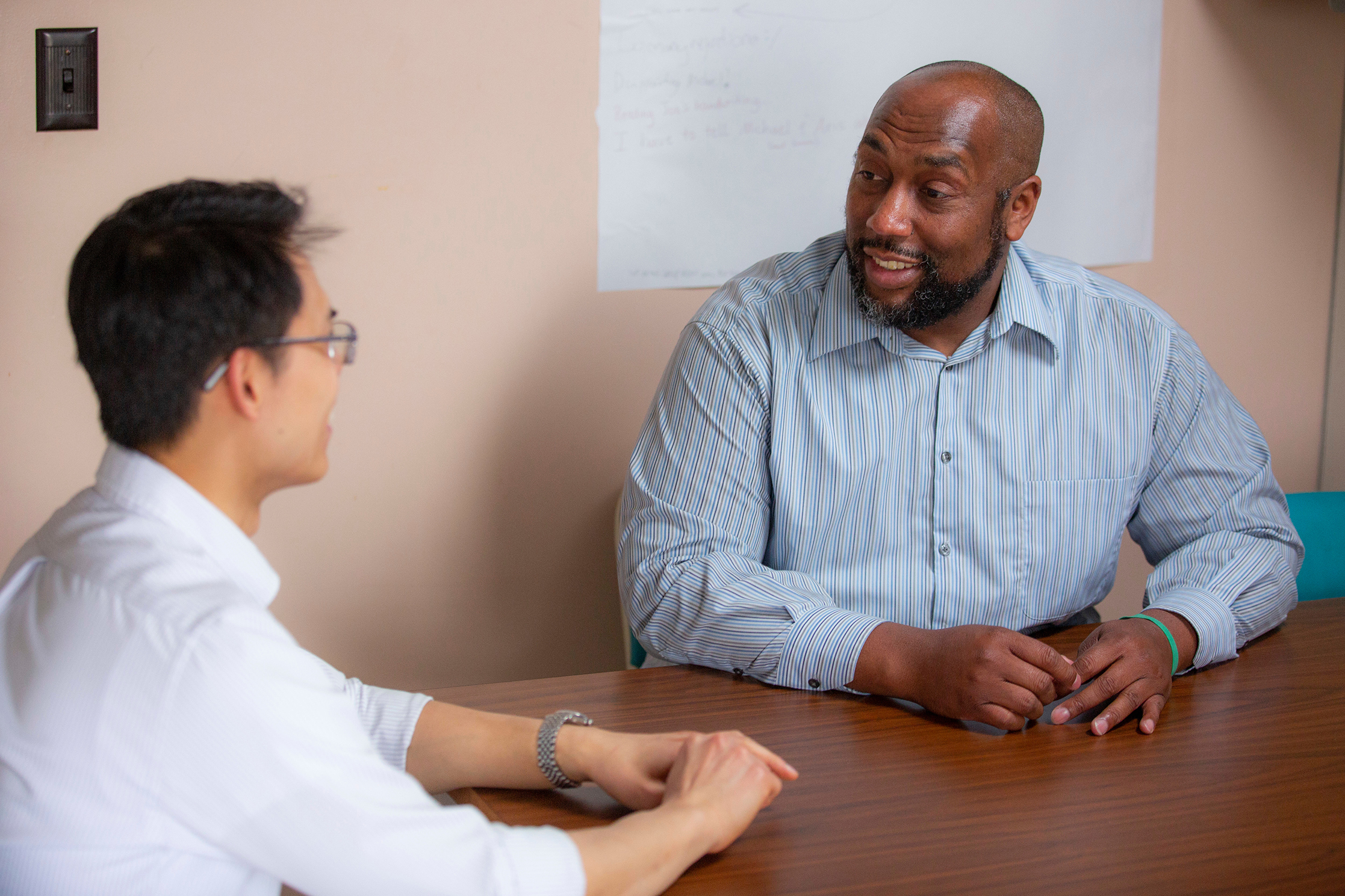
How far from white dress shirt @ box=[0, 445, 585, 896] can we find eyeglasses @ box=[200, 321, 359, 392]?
0.14 m

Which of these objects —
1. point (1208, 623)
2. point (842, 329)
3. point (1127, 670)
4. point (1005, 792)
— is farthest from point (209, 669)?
point (1208, 623)

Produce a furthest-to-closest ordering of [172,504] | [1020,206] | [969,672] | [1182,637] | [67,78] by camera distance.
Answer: [67,78]
[1020,206]
[1182,637]
[969,672]
[172,504]

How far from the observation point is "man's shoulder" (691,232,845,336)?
5.70 ft

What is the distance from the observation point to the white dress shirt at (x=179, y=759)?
74 centimetres

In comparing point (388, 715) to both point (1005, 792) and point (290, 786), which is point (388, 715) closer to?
point (290, 786)

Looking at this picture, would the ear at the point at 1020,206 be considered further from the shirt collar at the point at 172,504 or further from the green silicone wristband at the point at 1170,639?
the shirt collar at the point at 172,504

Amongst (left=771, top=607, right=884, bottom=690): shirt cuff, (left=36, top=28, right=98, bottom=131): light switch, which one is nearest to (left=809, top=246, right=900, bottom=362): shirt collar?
(left=771, top=607, right=884, bottom=690): shirt cuff

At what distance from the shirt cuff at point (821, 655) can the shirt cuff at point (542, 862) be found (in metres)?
0.55

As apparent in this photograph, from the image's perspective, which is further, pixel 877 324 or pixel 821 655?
pixel 877 324

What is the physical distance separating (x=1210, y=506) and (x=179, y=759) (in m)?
1.59

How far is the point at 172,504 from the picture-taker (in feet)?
2.75

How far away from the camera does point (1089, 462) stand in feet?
5.68

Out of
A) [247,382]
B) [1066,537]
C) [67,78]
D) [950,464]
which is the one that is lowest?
[1066,537]

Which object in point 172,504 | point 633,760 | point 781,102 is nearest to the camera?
point 172,504
